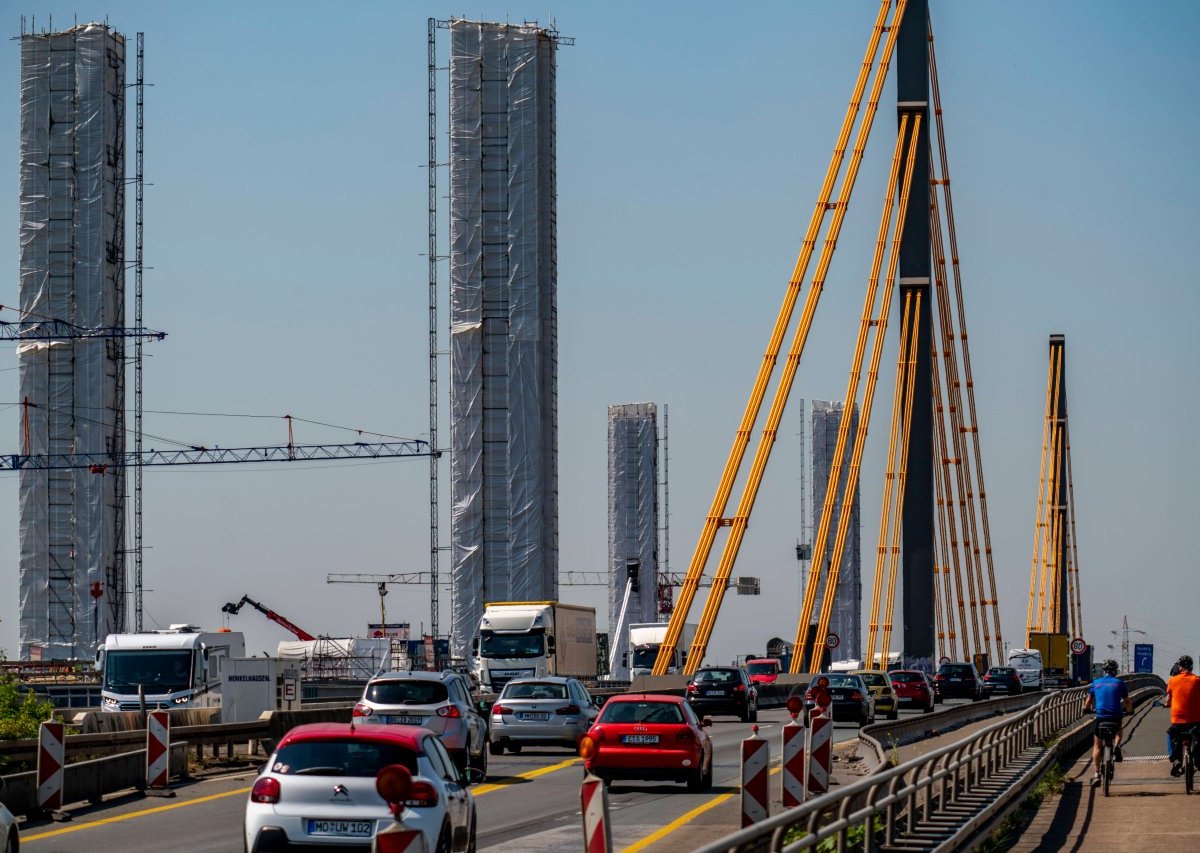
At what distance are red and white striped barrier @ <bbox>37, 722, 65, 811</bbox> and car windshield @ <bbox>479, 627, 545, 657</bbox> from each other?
34.4m

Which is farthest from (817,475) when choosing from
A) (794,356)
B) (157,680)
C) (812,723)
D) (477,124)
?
(812,723)

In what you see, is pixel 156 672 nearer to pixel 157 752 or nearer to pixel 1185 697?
pixel 157 752

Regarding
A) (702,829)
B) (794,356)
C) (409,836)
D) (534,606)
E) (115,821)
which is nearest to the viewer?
(409,836)

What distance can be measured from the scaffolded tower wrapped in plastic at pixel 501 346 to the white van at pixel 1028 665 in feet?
75.6

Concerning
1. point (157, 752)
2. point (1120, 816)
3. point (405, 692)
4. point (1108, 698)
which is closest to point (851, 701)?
point (405, 692)

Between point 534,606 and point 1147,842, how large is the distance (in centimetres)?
4090

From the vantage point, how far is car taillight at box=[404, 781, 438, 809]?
1373cm

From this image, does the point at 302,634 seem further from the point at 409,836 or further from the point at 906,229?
the point at 409,836

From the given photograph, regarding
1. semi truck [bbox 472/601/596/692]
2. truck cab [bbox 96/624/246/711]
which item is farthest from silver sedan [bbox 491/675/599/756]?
semi truck [bbox 472/601/596/692]

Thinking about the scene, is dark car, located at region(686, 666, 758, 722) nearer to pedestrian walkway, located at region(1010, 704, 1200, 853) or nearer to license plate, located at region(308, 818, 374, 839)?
pedestrian walkway, located at region(1010, 704, 1200, 853)

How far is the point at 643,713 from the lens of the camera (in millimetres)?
24844

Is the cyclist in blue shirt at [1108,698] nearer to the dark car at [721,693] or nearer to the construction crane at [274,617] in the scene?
the dark car at [721,693]

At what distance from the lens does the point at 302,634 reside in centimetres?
12288

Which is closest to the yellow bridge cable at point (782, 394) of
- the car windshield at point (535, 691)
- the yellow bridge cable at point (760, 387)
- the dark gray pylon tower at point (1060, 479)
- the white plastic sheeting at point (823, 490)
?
the yellow bridge cable at point (760, 387)
